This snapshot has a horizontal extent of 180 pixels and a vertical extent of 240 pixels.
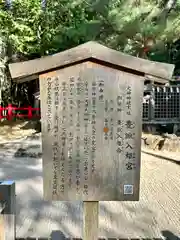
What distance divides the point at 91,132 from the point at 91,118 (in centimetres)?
11

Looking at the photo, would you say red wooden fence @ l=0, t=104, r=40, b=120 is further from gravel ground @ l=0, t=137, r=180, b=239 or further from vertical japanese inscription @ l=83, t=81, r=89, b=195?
vertical japanese inscription @ l=83, t=81, r=89, b=195

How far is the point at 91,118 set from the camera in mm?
2695

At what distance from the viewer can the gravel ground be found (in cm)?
424

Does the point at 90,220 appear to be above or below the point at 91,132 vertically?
below

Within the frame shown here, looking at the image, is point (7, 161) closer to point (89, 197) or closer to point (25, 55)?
point (89, 197)

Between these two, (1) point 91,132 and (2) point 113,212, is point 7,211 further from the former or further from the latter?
(2) point 113,212

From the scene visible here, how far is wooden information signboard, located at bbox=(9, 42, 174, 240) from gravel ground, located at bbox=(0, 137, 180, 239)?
759 millimetres

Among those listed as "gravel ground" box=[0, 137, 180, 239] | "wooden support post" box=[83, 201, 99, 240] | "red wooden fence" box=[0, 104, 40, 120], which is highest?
"wooden support post" box=[83, 201, 99, 240]

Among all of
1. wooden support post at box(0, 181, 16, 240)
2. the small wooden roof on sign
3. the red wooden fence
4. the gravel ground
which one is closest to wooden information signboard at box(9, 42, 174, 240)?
the small wooden roof on sign

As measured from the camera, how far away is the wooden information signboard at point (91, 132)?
8.78 feet

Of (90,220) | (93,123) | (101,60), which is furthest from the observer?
(90,220)

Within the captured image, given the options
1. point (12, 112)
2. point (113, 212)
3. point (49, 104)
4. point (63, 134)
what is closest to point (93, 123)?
point (63, 134)

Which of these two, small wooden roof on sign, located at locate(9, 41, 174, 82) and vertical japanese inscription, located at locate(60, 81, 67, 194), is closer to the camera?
small wooden roof on sign, located at locate(9, 41, 174, 82)

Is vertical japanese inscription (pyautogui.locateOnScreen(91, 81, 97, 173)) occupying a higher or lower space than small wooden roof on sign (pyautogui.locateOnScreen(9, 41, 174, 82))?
lower
